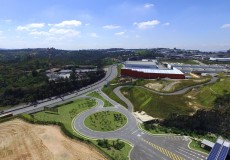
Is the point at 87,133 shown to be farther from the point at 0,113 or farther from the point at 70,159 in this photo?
the point at 0,113

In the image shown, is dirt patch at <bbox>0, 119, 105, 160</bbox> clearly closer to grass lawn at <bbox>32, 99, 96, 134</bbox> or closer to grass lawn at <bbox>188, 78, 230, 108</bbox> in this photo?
grass lawn at <bbox>32, 99, 96, 134</bbox>

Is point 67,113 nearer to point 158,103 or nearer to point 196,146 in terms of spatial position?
point 158,103

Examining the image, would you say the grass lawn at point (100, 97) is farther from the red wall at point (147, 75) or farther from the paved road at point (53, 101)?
the red wall at point (147, 75)

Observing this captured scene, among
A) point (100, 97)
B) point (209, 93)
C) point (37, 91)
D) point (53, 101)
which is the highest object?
point (209, 93)

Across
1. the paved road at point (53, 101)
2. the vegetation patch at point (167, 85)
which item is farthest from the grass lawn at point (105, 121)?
the vegetation patch at point (167, 85)

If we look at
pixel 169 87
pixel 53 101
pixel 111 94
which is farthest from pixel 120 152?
pixel 53 101

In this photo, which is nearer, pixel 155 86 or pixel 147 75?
pixel 155 86

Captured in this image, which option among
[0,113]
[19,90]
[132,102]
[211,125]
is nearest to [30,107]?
[0,113]
